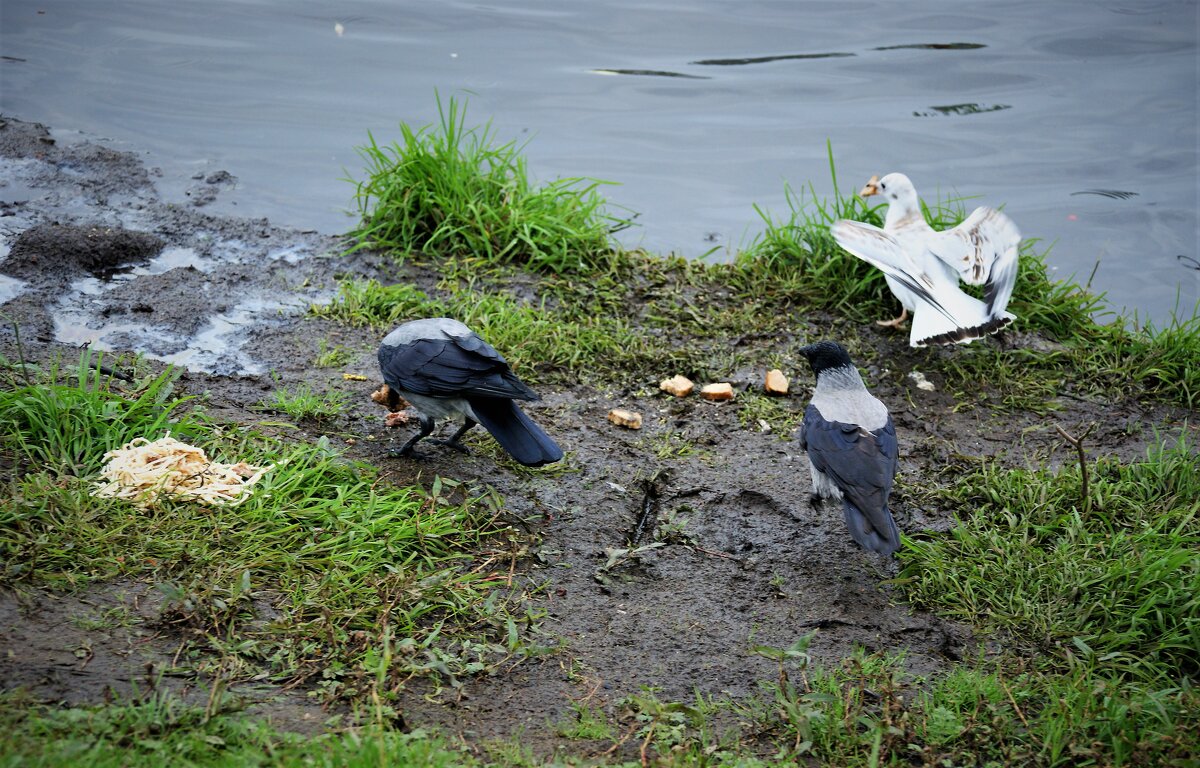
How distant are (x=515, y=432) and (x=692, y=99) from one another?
18.6 feet

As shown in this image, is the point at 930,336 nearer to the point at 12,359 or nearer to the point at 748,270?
the point at 748,270

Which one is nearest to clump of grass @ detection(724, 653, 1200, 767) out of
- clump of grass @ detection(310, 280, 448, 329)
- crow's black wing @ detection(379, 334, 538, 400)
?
crow's black wing @ detection(379, 334, 538, 400)

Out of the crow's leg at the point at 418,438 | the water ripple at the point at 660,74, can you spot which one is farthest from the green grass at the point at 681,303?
the water ripple at the point at 660,74

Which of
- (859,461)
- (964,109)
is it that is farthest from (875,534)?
(964,109)

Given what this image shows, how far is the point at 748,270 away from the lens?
6.60 meters

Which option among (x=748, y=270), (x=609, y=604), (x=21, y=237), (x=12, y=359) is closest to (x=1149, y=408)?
(x=748, y=270)

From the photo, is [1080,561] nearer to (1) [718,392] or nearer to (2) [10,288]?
(1) [718,392]

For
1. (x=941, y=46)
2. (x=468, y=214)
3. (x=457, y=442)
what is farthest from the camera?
(x=941, y=46)

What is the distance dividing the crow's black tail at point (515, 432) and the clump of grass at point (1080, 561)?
5.29 feet

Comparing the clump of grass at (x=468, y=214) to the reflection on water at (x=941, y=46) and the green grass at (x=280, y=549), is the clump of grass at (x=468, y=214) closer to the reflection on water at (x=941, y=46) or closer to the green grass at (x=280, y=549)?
the green grass at (x=280, y=549)

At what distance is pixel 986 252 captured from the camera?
578cm

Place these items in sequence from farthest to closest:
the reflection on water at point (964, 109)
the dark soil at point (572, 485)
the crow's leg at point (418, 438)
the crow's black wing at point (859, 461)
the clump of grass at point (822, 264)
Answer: the reflection on water at point (964, 109), the clump of grass at point (822, 264), the crow's leg at point (418, 438), the crow's black wing at point (859, 461), the dark soil at point (572, 485)

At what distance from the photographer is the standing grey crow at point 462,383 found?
4344 mm

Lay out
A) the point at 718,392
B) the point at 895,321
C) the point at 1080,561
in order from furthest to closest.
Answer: the point at 895,321 < the point at 718,392 < the point at 1080,561
